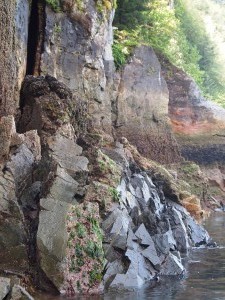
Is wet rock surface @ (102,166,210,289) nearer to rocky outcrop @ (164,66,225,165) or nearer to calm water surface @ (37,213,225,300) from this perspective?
calm water surface @ (37,213,225,300)

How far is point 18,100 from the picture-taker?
60.5ft

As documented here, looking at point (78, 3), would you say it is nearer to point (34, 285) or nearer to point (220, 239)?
point (220, 239)

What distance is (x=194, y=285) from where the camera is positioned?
1296cm

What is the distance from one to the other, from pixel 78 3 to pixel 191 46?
34662 millimetres

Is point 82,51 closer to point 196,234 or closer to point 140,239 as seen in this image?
point 196,234

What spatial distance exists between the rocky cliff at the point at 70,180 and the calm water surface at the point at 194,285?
0.46 meters

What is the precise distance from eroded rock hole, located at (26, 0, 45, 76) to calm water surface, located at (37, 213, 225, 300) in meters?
11.0

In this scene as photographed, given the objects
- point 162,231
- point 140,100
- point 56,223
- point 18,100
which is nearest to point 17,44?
point 18,100

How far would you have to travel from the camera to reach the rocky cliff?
1220cm

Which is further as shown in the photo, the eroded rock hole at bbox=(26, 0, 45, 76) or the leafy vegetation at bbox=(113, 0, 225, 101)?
the leafy vegetation at bbox=(113, 0, 225, 101)

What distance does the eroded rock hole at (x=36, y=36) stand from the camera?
24.1m

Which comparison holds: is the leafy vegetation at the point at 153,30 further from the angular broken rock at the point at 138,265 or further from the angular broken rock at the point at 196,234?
the angular broken rock at the point at 138,265

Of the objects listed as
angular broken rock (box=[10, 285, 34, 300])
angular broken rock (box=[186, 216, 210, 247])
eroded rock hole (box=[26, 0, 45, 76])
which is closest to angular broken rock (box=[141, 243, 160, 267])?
angular broken rock (box=[10, 285, 34, 300])

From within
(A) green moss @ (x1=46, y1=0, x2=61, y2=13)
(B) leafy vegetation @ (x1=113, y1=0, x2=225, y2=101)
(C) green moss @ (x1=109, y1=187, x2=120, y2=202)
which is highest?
(B) leafy vegetation @ (x1=113, y1=0, x2=225, y2=101)
